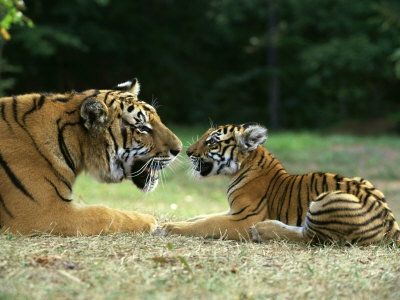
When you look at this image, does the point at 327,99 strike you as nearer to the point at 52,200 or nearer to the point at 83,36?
the point at 83,36

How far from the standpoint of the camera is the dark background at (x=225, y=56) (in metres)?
21.5

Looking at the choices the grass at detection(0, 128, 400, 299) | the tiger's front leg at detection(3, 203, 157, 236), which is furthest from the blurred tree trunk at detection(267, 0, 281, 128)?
the grass at detection(0, 128, 400, 299)

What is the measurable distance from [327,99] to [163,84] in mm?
8865

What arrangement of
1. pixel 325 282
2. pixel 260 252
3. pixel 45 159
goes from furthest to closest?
pixel 45 159, pixel 260 252, pixel 325 282

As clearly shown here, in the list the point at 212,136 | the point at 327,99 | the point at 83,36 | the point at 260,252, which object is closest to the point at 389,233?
the point at 260,252

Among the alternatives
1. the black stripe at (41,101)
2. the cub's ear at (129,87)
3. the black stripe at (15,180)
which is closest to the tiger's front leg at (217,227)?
the black stripe at (15,180)

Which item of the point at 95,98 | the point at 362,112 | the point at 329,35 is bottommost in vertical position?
the point at 362,112

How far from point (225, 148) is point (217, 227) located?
2.68ft

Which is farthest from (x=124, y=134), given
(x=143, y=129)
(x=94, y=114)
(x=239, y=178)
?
(x=239, y=178)

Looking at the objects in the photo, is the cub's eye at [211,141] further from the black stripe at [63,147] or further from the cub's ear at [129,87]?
the black stripe at [63,147]

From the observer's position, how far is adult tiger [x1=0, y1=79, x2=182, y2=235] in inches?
155

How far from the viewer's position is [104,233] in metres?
4.06

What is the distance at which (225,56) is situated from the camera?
28.8 meters

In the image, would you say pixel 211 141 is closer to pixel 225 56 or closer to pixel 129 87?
pixel 129 87
